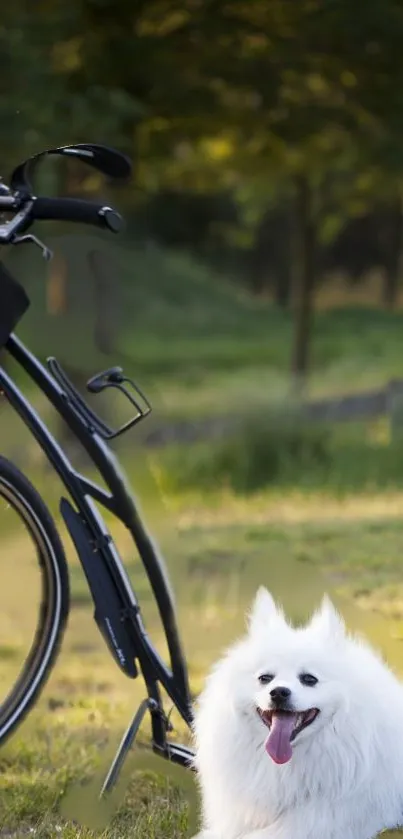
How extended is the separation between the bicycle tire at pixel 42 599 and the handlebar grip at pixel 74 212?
381mm

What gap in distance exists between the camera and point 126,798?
196 cm

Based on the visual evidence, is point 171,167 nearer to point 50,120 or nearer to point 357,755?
point 50,120

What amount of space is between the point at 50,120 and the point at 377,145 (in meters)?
0.94

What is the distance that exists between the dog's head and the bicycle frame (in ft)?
0.79

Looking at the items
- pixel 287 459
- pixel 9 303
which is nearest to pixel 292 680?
pixel 9 303

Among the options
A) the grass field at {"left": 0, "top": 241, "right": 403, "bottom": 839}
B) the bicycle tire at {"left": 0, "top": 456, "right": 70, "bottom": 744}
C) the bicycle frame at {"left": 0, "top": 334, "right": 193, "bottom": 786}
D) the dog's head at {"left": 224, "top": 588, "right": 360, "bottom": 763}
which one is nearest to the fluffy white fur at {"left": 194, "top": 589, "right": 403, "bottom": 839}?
the dog's head at {"left": 224, "top": 588, "right": 360, "bottom": 763}

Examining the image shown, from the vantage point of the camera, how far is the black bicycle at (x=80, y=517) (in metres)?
1.81

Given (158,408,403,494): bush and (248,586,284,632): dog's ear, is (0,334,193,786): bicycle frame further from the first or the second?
(158,408,403,494): bush

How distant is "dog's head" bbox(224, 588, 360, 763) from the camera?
5.13 feet

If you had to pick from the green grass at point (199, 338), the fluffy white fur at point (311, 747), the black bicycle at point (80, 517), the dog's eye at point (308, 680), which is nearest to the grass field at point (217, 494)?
the green grass at point (199, 338)

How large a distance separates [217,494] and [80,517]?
4.55ft

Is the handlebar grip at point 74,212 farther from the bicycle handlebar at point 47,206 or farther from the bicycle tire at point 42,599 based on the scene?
the bicycle tire at point 42,599

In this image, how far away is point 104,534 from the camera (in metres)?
1.84

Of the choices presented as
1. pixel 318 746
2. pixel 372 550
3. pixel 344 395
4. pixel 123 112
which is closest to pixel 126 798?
pixel 318 746
